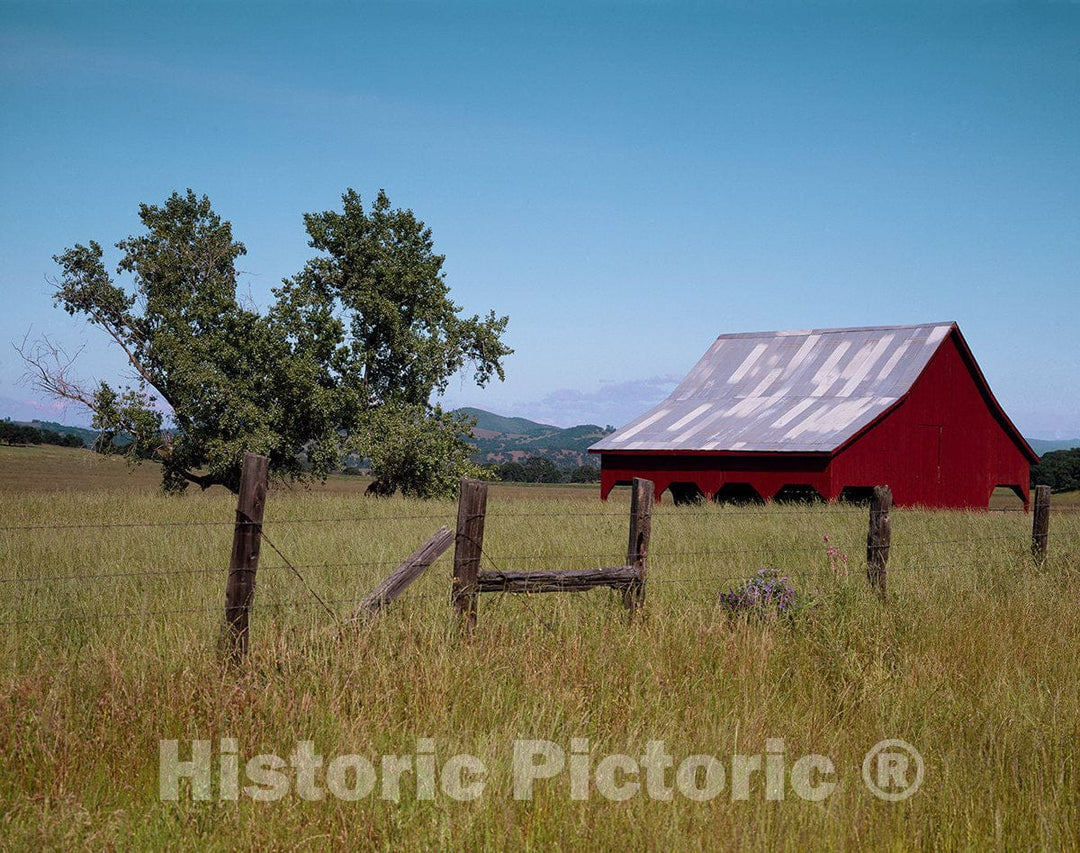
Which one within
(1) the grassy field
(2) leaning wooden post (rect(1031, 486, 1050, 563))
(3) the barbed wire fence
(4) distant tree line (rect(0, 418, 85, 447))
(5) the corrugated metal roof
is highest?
(5) the corrugated metal roof

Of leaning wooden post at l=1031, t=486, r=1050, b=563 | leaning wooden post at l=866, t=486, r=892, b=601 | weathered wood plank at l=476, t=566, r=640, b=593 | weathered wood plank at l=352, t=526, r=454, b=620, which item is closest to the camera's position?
weathered wood plank at l=352, t=526, r=454, b=620

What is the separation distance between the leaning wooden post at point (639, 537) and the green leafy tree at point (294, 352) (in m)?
18.4

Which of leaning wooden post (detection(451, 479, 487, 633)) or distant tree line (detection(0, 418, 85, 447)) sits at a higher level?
distant tree line (detection(0, 418, 85, 447))

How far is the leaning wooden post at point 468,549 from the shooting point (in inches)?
262

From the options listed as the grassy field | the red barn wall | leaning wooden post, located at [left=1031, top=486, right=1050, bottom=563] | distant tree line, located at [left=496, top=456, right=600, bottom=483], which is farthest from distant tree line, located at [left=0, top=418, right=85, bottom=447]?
leaning wooden post, located at [left=1031, top=486, right=1050, bottom=563]

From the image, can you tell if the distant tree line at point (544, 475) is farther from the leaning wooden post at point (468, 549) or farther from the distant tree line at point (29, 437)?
the leaning wooden post at point (468, 549)

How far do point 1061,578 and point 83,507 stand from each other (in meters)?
15.9

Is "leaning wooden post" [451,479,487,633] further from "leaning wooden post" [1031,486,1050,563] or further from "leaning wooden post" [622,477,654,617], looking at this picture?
"leaning wooden post" [1031,486,1050,563]

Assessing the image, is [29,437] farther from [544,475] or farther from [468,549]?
[468,549]

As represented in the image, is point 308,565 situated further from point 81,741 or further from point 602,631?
point 81,741

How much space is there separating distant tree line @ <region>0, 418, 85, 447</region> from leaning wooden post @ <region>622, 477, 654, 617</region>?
78276 mm

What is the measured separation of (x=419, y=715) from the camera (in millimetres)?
5230

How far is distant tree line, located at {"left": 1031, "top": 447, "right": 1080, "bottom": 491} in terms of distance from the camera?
229ft

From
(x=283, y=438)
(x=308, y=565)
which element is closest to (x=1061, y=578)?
(x=308, y=565)
